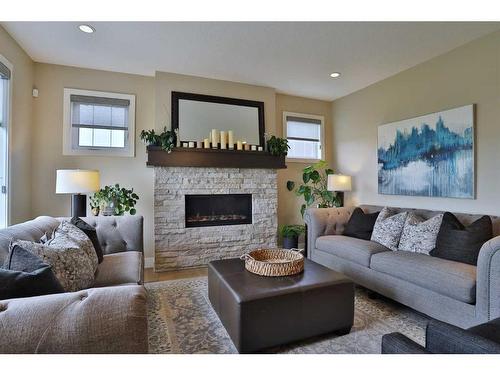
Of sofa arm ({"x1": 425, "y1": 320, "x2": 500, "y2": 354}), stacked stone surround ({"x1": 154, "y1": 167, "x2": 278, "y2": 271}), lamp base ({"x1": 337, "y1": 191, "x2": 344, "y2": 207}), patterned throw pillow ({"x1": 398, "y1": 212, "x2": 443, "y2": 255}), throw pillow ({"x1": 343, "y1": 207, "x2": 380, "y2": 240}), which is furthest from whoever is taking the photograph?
lamp base ({"x1": 337, "y1": 191, "x2": 344, "y2": 207})

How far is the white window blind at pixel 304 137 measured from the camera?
A: 15.2 feet

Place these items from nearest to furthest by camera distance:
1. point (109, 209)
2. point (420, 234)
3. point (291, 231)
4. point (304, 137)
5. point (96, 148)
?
point (420, 234)
point (109, 209)
point (96, 148)
point (291, 231)
point (304, 137)

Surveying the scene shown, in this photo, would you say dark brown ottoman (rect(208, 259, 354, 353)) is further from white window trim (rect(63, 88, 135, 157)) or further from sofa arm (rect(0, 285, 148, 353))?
white window trim (rect(63, 88, 135, 157))

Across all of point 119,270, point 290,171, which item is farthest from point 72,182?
point 290,171

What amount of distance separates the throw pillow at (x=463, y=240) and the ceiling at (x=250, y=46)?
1.89 m

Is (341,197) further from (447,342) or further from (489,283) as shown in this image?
(447,342)

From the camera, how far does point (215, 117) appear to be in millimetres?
3930

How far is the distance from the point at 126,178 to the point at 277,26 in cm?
272

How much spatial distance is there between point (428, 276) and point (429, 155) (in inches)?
67.1

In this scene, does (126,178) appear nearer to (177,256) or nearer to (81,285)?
(177,256)

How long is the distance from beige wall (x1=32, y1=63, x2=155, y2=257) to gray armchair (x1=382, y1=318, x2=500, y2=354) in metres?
3.43

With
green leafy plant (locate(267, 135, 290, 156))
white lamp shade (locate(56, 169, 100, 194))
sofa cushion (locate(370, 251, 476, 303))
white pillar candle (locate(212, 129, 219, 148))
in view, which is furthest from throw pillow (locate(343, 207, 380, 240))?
white lamp shade (locate(56, 169, 100, 194))

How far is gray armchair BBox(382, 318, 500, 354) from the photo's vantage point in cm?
91

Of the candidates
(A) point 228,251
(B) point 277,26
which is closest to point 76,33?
(B) point 277,26
